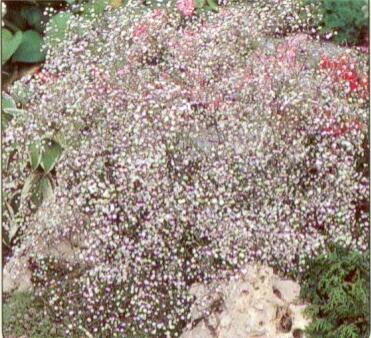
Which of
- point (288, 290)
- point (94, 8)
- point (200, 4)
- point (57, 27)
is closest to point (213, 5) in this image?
point (200, 4)

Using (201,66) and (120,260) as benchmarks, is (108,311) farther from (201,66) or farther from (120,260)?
(201,66)

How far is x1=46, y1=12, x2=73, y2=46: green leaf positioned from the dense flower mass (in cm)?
3

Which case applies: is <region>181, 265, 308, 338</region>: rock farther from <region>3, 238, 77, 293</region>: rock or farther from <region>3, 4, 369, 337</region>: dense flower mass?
<region>3, 238, 77, 293</region>: rock

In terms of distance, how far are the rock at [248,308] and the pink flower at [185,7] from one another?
74 cm

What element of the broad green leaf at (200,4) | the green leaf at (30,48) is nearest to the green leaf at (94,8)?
the green leaf at (30,48)

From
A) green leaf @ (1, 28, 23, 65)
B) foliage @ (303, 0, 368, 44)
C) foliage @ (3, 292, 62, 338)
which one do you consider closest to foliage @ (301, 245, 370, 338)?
foliage @ (303, 0, 368, 44)

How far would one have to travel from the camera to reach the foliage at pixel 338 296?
8.30ft

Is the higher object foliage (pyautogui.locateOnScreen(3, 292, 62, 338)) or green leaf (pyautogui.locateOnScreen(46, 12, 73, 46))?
green leaf (pyautogui.locateOnScreen(46, 12, 73, 46))

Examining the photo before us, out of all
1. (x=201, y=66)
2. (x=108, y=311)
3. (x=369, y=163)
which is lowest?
(x=108, y=311)

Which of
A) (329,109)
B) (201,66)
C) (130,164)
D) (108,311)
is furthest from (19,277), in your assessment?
(329,109)

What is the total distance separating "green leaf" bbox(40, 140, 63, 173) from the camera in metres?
2.57

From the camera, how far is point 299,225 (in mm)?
2572

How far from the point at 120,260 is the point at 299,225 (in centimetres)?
51

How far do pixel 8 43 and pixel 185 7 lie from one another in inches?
19.9
